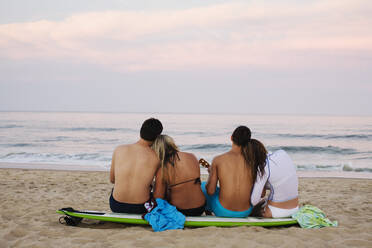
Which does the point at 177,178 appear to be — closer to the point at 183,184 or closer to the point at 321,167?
the point at 183,184

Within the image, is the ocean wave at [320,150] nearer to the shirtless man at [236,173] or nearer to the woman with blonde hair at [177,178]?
the shirtless man at [236,173]

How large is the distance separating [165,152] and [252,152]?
94cm

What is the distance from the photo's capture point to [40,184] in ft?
23.7

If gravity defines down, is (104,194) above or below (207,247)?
below

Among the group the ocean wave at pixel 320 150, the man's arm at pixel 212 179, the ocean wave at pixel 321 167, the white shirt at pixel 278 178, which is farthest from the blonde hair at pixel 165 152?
the ocean wave at pixel 320 150

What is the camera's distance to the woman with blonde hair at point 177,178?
3.50 m

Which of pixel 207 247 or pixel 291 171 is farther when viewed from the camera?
pixel 291 171

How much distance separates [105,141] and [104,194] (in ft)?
51.5

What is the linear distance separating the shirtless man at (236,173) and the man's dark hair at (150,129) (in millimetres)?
712

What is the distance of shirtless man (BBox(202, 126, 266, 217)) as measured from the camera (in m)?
3.47

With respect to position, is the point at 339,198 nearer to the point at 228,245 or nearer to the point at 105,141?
the point at 228,245

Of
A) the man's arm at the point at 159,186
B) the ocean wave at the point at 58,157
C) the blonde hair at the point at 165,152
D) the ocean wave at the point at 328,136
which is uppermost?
the blonde hair at the point at 165,152

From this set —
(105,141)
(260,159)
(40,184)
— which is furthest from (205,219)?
(105,141)

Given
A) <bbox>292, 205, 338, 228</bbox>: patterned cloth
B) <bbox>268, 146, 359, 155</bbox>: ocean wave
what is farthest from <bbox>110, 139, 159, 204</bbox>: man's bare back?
<bbox>268, 146, 359, 155</bbox>: ocean wave
